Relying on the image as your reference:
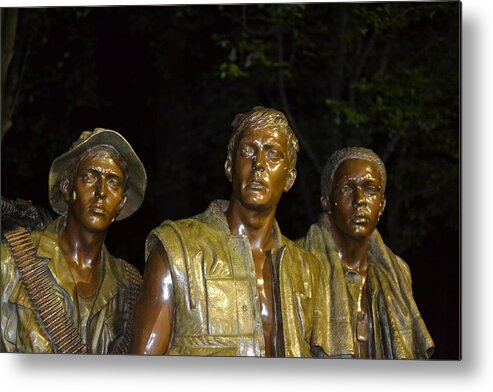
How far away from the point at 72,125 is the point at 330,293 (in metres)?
1.04

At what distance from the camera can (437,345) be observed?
15.7 ft

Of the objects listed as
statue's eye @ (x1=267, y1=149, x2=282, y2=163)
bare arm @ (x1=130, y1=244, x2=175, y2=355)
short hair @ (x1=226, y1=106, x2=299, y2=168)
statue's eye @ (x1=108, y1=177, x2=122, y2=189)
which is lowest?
bare arm @ (x1=130, y1=244, x2=175, y2=355)

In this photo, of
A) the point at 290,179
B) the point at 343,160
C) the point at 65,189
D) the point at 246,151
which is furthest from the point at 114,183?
the point at 343,160

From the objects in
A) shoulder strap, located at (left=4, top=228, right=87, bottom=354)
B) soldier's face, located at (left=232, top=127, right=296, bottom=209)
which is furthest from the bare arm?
soldier's face, located at (left=232, top=127, right=296, bottom=209)

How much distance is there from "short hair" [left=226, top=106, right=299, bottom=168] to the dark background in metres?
0.04

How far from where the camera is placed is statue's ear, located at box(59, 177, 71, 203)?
491 cm

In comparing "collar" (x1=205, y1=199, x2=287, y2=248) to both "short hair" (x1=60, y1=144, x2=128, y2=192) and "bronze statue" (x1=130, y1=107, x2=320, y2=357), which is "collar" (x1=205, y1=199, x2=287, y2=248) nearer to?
"bronze statue" (x1=130, y1=107, x2=320, y2=357)

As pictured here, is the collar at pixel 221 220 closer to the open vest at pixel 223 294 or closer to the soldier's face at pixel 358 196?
the open vest at pixel 223 294

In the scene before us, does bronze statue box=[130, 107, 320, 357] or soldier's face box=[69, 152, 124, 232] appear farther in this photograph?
soldier's face box=[69, 152, 124, 232]

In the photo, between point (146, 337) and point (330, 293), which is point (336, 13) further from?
point (146, 337)

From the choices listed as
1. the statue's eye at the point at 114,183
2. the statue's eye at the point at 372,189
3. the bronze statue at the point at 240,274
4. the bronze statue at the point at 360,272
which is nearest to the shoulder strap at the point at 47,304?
the bronze statue at the point at 240,274

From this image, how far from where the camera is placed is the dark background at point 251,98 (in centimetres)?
479

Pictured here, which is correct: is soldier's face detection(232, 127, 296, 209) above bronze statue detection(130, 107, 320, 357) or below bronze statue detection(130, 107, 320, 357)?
above

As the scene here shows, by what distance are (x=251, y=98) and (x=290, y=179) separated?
31 centimetres
